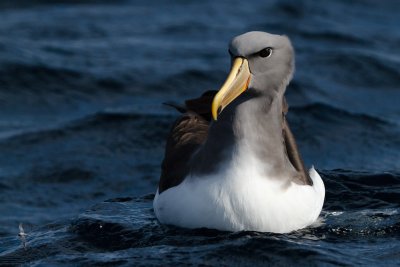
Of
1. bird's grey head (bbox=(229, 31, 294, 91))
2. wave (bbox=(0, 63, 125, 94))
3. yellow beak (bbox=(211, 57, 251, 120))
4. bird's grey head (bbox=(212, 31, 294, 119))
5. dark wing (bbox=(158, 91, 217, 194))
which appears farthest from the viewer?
wave (bbox=(0, 63, 125, 94))

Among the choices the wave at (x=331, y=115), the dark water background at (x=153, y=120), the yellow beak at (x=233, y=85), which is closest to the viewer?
the yellow beak at (x=233, y=85)

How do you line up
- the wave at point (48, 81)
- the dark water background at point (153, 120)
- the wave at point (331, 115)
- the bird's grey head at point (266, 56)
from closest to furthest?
the bird's grey head at point (266, 56) < the dark water background at point (153, 120) < the wave at point (331, 115) < the wave at point (48, 81)

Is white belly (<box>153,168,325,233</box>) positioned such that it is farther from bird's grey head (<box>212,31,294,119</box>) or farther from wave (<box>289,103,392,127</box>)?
wave (<box>289,103,392,127</box>)

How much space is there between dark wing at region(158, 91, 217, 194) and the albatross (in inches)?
6.8

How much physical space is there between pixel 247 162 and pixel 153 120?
508 cm

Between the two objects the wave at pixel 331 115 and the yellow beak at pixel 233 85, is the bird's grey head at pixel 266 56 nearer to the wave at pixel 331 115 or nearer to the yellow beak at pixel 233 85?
the yellow beak at pixel 233 85

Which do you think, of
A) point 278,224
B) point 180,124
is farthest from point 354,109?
point 278,224

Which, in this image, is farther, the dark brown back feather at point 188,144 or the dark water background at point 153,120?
the dark brown back feather at point 188,144

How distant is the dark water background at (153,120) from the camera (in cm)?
708

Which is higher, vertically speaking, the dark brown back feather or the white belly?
the dark brown back feather

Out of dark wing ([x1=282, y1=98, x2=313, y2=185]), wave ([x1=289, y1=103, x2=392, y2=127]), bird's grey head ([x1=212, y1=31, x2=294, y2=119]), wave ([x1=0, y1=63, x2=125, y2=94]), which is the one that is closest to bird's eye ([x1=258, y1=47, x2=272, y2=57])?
bird's grey head ([x1=212, y1=31, x2=294, y2=119])

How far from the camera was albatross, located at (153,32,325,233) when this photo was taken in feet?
21.8

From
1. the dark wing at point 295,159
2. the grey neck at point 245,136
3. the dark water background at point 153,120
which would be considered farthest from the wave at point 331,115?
the grey neck at point 245,136

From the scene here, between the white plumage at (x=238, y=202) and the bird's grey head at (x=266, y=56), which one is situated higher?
the bird's grey head at (x=266, y=56)
